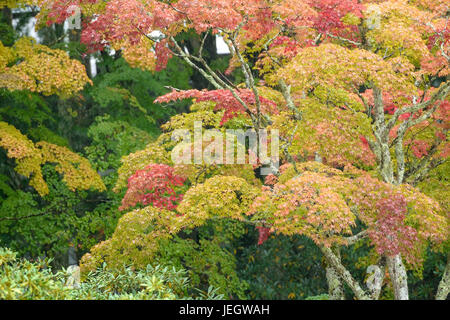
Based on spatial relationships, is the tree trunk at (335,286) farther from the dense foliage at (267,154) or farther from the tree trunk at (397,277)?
the tree trunk at (397,277)

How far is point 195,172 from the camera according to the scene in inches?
341

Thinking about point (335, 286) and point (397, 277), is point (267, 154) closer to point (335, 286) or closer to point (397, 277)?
point (335, 286)

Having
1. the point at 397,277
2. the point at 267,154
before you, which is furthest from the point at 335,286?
the point at 267,154

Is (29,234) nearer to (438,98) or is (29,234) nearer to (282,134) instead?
(282,134)

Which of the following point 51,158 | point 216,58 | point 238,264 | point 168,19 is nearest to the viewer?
point 168,19

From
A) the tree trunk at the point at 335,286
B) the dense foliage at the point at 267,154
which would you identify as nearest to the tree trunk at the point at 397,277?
A: the dense foliage at the point at 267,154

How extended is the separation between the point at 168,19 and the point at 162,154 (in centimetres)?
254

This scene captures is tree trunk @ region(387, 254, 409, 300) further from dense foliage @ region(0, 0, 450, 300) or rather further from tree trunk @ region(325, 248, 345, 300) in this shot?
tree trunk @ region(325, 248, 345, 300)

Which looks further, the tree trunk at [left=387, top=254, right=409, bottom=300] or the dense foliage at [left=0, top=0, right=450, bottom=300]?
the tree trunk at [left=387, top=254, right=409, bottom=300]

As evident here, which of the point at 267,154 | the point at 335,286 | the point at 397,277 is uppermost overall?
the point at 267,154

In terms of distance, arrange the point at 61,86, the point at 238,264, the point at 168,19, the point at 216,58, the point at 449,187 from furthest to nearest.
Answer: the point at 216,58
the point at 238,264
the point at 61,86
the point at 449,187
the point at 168,19

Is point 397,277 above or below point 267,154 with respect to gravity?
below

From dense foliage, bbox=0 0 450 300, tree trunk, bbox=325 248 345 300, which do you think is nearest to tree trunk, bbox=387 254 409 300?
dense foliage, bbox=0 0 450 300

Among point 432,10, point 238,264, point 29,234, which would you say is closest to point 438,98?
point 432,10
